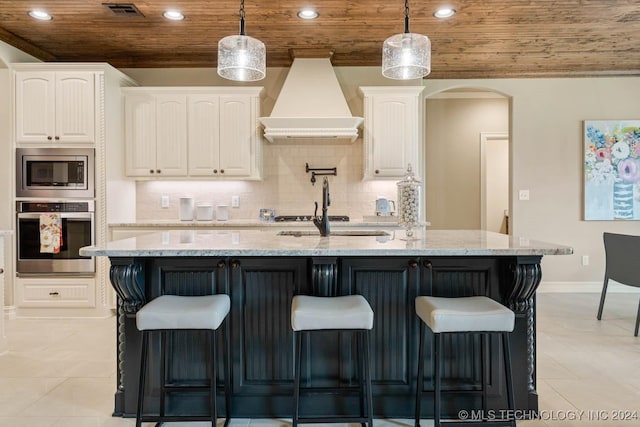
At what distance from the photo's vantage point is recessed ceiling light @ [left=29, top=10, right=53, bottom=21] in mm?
3549

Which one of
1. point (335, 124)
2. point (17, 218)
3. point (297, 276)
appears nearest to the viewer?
point (297, 276)

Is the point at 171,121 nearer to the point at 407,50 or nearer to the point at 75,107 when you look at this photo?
the point at 75,107

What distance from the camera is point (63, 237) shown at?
160 inches

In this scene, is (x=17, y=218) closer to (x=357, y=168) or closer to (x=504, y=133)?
(x=357, y=168)

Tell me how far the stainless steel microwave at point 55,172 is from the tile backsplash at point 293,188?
885mm

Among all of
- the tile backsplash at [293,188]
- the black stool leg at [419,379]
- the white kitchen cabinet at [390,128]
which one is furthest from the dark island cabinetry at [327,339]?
the tile backsplash at [293,188]

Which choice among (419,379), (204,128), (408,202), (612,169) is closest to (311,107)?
(204,128)

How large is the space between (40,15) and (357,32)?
283cm

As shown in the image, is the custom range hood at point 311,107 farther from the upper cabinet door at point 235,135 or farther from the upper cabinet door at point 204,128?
the upper cabinet door at point 204,128

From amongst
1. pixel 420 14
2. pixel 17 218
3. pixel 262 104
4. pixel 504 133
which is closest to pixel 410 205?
pixel 420 14

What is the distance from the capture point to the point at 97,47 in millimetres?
4410

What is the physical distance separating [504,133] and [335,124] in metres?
3.34

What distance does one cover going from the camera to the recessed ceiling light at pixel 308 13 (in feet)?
11.5

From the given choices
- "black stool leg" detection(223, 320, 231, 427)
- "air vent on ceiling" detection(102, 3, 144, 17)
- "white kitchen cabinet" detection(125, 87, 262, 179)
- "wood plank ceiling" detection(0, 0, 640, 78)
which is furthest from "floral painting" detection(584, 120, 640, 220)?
"air vent on ceiling" detection(102, 3, 144, 17)
